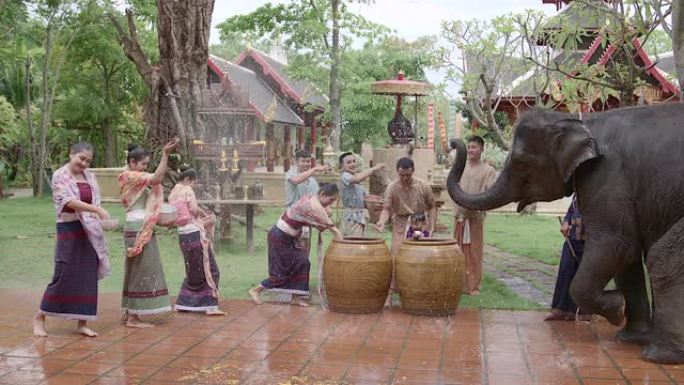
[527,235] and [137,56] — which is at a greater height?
[137,56]

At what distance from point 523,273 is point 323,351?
14.6 feet

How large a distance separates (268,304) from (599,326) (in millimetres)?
2900

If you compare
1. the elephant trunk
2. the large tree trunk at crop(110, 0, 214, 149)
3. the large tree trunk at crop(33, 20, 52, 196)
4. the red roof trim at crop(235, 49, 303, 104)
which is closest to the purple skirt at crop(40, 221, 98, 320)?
the elephant trunk

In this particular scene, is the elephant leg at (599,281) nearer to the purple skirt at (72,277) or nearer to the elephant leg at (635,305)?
the elephant leg at (635,305)

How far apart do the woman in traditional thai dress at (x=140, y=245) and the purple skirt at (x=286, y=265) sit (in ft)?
3.56

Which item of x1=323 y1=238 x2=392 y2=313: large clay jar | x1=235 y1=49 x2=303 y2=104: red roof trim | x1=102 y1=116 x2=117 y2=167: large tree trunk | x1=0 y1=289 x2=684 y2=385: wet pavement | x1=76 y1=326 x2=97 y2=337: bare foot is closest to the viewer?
x1=0 y1=289 x2=684 y2=385: wet pavement

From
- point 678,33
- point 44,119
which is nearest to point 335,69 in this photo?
point 44,119

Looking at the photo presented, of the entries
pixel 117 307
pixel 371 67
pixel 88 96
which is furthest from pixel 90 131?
pixel 117 307

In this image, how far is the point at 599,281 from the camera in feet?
17.9

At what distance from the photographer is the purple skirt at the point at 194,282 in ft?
21.3

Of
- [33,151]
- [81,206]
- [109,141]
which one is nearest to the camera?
[81,206]

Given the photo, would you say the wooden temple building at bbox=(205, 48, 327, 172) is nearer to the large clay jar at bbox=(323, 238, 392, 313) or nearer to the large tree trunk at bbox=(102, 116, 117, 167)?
the large tree trunk at bbox=(102, 116, 117, 167)

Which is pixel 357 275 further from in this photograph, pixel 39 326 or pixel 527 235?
pixel 527 235

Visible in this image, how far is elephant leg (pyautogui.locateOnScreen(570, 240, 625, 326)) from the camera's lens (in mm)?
5414
